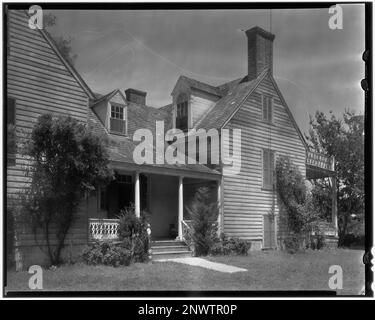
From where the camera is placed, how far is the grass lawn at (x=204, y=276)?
690cm

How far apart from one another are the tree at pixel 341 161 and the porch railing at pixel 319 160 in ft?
0.67

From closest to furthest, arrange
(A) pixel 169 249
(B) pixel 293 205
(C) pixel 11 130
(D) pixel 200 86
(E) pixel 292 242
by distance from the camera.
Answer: (C) pixel 11 130
(A) pixel 169 249
(E) pixel 292 242
(B) pixel 293 205
(D) pixel 200 86

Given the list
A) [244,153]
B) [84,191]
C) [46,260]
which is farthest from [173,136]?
[46,260]

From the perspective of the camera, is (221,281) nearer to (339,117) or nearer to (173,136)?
(339,117)

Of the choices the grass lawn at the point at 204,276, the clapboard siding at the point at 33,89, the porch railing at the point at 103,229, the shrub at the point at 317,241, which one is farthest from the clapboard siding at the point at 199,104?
the grass lawn at the point at 204,276

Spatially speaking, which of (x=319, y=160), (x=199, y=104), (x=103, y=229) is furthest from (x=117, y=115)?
(x=319, y=160)

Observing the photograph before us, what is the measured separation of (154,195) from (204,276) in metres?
5.84

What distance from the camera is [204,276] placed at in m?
8.63

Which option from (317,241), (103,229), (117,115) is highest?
(117,115)

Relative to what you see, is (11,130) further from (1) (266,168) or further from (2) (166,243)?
(1) (266,168)

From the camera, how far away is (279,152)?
1448 centimetres

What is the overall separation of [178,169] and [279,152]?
3.69 m

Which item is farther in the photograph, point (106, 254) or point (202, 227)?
point (202, 227)

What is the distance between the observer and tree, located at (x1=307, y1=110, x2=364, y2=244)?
982 cm
